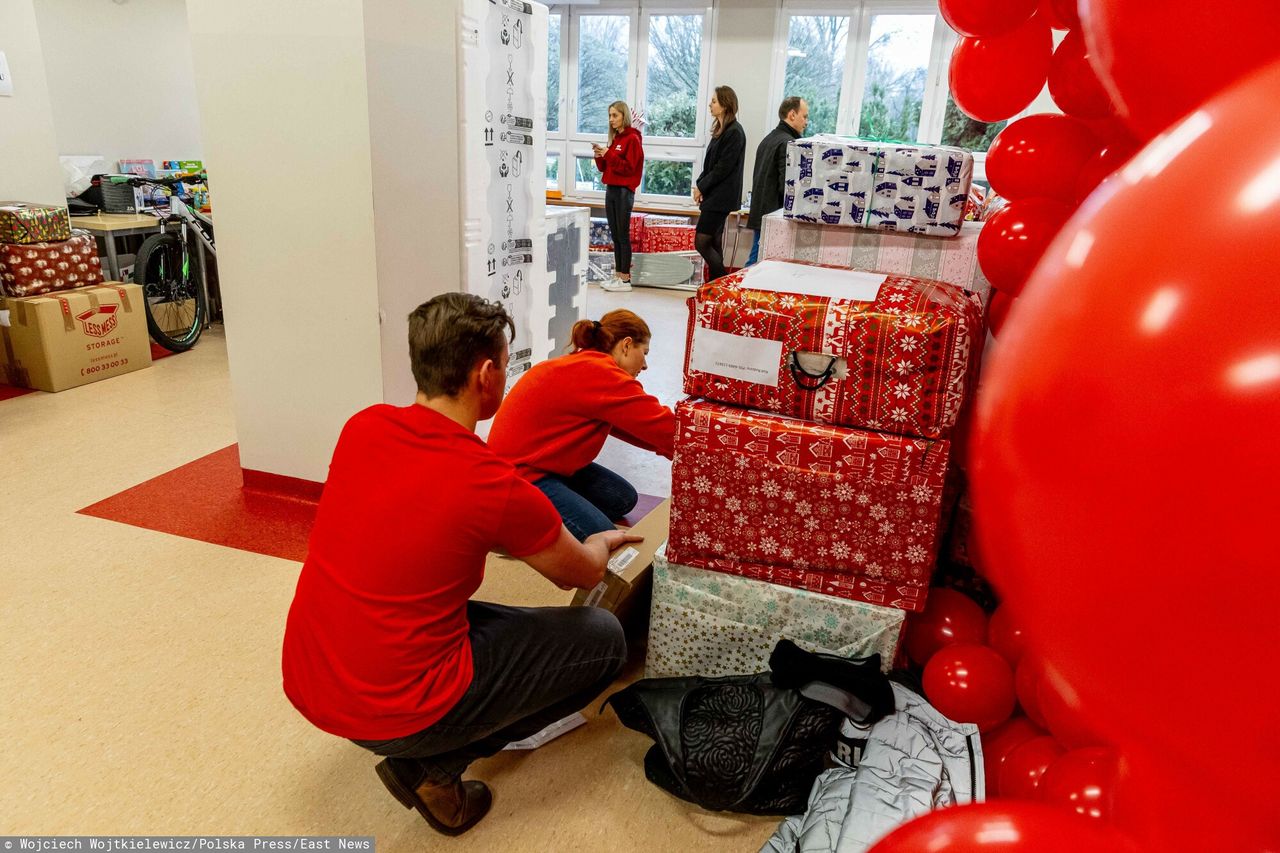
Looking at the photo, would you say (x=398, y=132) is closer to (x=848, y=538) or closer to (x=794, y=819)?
(x=848, y=538)

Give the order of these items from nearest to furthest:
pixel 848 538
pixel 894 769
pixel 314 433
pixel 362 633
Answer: pixel 362 633
pixel 894 769
pixel 848 538
pixel 314 433

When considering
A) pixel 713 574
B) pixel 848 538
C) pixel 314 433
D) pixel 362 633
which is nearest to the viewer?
pixel 362 633

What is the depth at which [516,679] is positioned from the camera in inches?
58.5

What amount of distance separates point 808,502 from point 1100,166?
73 centimetres

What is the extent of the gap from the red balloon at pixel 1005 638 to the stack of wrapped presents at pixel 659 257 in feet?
18.4

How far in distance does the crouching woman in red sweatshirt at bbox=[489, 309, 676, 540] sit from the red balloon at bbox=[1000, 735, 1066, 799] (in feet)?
3.26

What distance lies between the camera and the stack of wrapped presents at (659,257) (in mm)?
7145

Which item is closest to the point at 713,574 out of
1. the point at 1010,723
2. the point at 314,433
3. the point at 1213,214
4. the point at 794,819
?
the point at 794,819

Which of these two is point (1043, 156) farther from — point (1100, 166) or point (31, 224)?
point (31, 224)

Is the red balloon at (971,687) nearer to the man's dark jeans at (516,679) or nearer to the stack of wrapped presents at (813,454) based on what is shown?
the stack of wrapped presents at (813,454)

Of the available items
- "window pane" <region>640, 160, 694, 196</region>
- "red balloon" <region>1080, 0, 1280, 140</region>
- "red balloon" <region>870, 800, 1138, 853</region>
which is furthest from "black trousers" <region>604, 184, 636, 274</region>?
"red balloon" <region>870, 800, 1138, 853</region>

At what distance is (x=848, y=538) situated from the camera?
5.08ft

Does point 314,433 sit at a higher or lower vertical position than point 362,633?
lower

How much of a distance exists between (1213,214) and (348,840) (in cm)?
158
